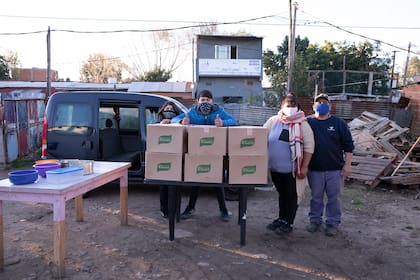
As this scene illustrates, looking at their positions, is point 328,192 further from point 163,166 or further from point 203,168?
point 163,166

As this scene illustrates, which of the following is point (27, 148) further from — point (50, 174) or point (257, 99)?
point (257, 99)

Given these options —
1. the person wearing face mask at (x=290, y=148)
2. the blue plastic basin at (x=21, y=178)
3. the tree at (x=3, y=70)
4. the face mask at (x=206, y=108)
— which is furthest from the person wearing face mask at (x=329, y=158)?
the tree at (x=3, y=70)

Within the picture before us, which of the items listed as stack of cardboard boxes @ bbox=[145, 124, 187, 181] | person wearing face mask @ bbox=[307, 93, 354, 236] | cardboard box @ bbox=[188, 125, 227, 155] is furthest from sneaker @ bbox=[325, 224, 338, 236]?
stack of cardboard boxes @ bbox=[145, 124, 187, 181]

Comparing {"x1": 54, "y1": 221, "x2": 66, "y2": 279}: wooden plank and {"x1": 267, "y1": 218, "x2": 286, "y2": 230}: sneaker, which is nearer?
{"x1": 54, "y1": 221, "x2": 66, "y2": 279}: wooden plank

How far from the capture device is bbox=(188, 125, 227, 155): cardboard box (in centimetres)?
416

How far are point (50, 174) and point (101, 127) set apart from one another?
3283 millimetres

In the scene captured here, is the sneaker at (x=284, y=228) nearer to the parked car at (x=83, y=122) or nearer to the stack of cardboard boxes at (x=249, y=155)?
the stack of cardboard boxes at (x=249, y=155)

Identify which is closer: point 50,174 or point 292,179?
point 50,174

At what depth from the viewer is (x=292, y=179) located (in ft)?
15.0

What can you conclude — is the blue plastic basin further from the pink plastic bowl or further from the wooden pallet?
the wooden pallet

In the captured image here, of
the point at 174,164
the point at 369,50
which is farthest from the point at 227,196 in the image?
the point at 369,50

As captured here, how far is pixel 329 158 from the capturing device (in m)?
4.66

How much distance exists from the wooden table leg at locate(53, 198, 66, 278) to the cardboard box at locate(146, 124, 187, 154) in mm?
1176

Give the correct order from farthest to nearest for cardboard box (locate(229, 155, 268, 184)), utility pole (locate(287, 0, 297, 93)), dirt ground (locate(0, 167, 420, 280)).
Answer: utility pole (locate(287, 0, 297, 93))
cardboard box (locate(229, 155, 268, 184))
dirt ground (locate(0, 167, 420, 280))
